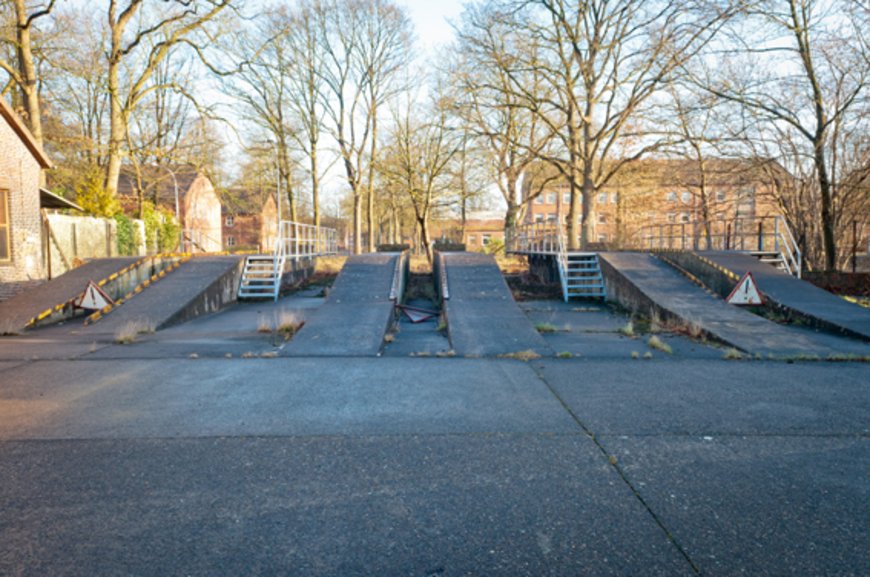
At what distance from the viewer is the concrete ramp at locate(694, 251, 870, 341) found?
32.7 ft

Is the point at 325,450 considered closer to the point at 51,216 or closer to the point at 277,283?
the point at 277,283

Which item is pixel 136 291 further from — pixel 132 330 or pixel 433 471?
pixel 433 471

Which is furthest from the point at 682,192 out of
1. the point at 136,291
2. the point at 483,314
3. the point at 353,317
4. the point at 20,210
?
the point at 20,210

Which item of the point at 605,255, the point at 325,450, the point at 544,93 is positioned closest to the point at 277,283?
the point at 605,255

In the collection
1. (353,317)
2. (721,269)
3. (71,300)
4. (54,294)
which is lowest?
(353,317)

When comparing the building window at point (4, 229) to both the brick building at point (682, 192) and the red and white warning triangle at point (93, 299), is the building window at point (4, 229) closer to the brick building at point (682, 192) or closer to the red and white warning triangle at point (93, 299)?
the red and white warning triangle at point (93, 299)

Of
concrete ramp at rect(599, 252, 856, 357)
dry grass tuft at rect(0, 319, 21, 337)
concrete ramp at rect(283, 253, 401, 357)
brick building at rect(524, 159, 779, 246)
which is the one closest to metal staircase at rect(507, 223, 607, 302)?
concrete ramp at rect(599, 252, 856, 357)

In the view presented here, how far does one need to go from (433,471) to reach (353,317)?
281 inches

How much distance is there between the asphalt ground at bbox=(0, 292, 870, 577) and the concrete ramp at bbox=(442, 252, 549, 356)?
1.56 meters

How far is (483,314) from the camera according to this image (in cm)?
1101

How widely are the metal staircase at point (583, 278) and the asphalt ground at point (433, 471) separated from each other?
8272mm

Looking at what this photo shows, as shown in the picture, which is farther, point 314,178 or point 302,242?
point 314,178

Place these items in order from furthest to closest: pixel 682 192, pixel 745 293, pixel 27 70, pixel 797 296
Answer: pixel 682 192
pixel 27 70
pixel 797 296
pixel 745 293

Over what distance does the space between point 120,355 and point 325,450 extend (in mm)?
5623
